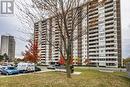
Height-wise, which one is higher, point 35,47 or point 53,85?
point 35,47

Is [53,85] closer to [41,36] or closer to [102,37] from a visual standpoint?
[41,36]

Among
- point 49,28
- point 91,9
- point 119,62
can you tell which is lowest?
point 119,62

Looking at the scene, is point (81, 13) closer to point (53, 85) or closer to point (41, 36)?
point (41, 36)

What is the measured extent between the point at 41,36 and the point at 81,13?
4.14 metres

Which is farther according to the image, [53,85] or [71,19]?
[71,19]

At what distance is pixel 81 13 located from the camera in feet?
52.6

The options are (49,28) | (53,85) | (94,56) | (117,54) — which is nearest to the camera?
(53,85)

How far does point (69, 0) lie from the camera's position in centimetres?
1535

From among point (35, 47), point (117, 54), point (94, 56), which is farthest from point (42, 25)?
point (94, 56)

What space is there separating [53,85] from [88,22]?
19.6ft

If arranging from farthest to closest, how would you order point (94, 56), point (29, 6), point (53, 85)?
point (94, 56), point (29, 6), point (53, 85)

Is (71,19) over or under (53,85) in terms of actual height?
over

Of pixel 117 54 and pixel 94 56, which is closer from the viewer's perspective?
pixel 117 54

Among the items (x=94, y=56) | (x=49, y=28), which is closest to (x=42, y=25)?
(x=49, y=28)
